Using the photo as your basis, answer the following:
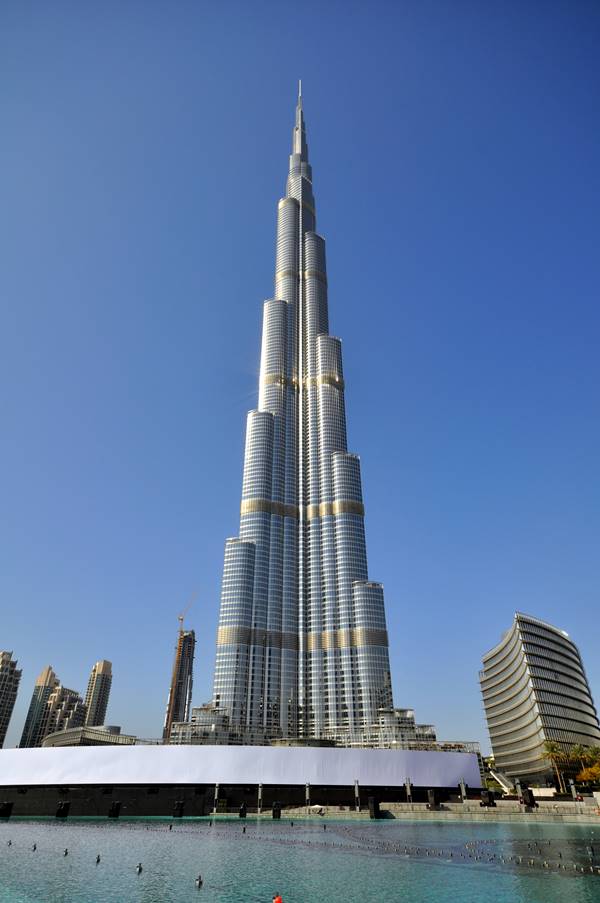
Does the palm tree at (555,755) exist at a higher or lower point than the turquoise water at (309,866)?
higher

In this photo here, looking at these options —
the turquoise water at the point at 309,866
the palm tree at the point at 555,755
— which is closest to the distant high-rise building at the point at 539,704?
the palm tree at the point at 555,755

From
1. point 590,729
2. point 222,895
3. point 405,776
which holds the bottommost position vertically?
point 222,895

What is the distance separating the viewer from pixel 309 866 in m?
45.9

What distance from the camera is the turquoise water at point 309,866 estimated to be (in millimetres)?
36125

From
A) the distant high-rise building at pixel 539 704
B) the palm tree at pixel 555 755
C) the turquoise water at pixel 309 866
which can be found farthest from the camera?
the distant high-rise building at pixel 539 704

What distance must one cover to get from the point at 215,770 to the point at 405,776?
Answer: 155ft

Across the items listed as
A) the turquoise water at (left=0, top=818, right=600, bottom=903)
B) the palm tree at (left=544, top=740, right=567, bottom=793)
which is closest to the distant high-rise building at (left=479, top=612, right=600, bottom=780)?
the palm tree at (left=544, top=740, right=567, bottom=793)

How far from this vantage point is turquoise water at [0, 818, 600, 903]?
36125mm

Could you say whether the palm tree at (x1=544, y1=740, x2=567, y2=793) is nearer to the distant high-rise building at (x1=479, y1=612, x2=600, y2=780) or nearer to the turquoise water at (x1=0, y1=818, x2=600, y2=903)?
the distant high-rise building at (x1=479, y1=612, x2=600, y2=780)

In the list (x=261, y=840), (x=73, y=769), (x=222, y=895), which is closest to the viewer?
(x=222, y=895)

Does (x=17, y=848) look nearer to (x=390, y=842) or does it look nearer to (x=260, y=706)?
(x=390, y=842)

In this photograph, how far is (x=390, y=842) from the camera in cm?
5975

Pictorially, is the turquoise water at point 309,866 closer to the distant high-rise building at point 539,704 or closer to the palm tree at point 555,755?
the palm tree at point 555,755

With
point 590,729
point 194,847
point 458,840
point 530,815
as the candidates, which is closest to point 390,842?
point 458,840
